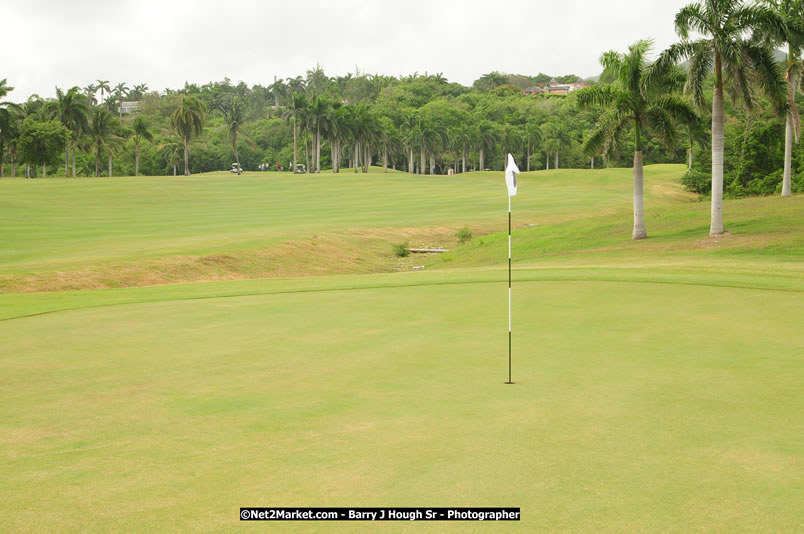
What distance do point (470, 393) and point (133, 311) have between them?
10364mm

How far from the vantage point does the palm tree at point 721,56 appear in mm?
32500

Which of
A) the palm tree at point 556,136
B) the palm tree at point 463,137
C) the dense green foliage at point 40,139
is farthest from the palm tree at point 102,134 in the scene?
the palm tree at point 556,136

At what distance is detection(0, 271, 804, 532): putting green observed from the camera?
5.40 meters

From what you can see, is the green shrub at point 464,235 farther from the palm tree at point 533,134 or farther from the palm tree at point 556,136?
the palm tree at point 556,136

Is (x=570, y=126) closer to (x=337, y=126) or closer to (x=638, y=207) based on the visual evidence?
(x=337, y=126)

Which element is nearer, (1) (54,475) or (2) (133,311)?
(1) (54,475)

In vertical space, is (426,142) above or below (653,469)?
above

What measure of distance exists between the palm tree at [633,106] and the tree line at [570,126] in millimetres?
66

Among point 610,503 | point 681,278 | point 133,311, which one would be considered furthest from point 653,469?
point 681,278

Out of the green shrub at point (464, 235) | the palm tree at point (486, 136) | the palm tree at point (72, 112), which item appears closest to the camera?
the green shrub at point (464, 235)

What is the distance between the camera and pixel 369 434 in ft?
23.3

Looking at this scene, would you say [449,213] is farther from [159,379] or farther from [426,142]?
[426,142]

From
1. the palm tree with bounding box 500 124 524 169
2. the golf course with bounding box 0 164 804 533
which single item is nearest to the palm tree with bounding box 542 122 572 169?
the palm tree with bounding box 500 124 524 169

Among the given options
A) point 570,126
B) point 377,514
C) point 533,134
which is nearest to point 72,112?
point 533,134
